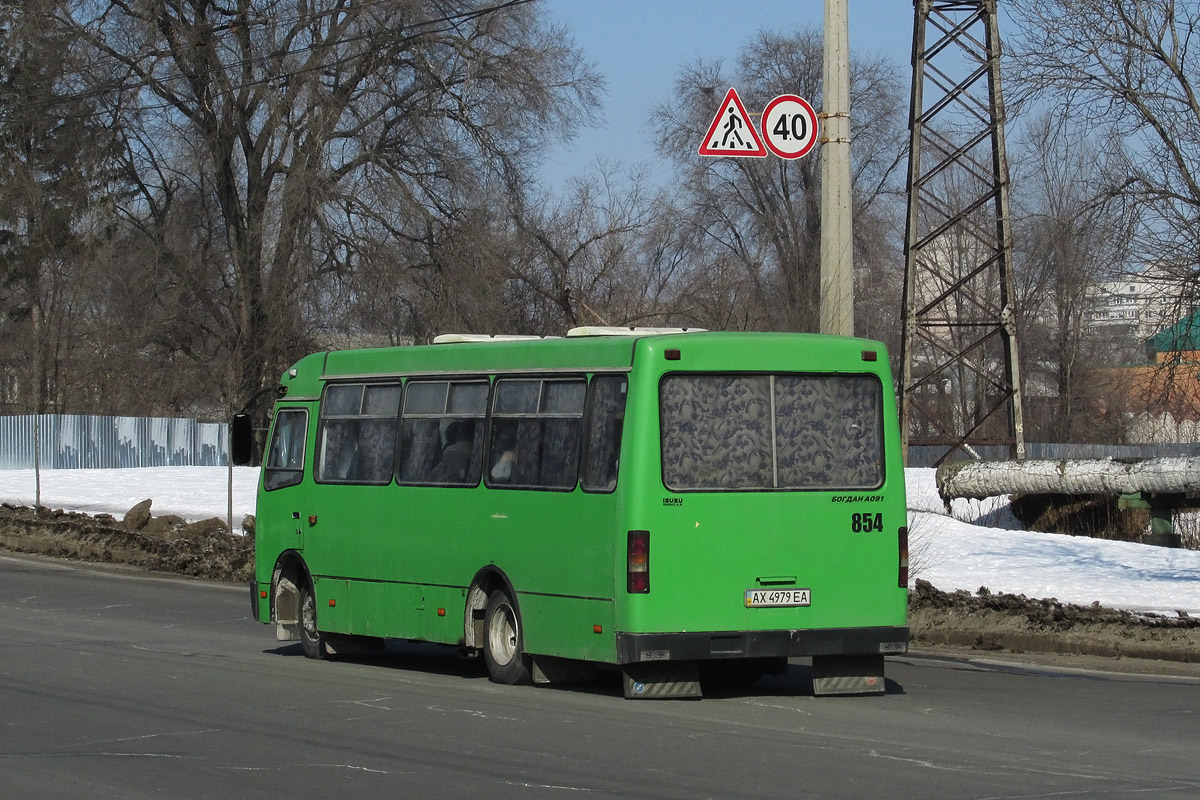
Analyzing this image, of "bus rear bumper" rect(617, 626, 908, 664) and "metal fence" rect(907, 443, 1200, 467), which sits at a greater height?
"metal fence" rect(907, 443, 1200, 467)

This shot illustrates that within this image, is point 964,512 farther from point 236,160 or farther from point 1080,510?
point 236,160

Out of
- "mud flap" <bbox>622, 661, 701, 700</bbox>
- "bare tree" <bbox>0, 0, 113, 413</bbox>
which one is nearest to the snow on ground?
"mud flap" <bbox>622, 661, 701, 700</bbox>

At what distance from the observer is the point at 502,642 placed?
12664mm

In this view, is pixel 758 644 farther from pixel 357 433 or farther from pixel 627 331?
pixel 357 433

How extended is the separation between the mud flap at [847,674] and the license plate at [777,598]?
0.62m

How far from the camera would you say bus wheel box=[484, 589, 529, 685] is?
12422 millimetres

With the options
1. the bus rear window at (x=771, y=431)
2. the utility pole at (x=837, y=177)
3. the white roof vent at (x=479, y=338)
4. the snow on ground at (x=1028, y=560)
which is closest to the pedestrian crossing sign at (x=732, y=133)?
the utility pole at (x=837, y=177)

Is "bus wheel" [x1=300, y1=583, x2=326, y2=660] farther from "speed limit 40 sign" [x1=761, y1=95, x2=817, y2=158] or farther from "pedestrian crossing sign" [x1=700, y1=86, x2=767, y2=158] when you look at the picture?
"speed limit 40 sign" [x1=761, y1=95, x2=817, y2=158]

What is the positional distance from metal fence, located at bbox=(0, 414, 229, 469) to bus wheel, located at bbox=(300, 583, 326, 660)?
3624 cm

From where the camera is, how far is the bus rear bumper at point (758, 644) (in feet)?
36.2

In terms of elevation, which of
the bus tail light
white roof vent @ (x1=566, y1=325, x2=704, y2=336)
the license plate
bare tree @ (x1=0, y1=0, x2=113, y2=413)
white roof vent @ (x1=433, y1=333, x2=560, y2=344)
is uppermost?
bare tree @ (x1=0, y1=0, x2=113, y2=413)

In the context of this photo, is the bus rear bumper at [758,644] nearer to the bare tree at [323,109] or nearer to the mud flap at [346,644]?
the mud flap at [346,644]

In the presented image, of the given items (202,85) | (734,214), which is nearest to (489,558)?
(202,85)

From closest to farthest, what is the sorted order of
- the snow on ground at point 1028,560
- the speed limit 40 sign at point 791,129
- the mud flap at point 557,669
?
1. the mud flap at point 557,669
2. the speed limit 40 sign at point 791,129
3. the snow on ground at point 1028,560
